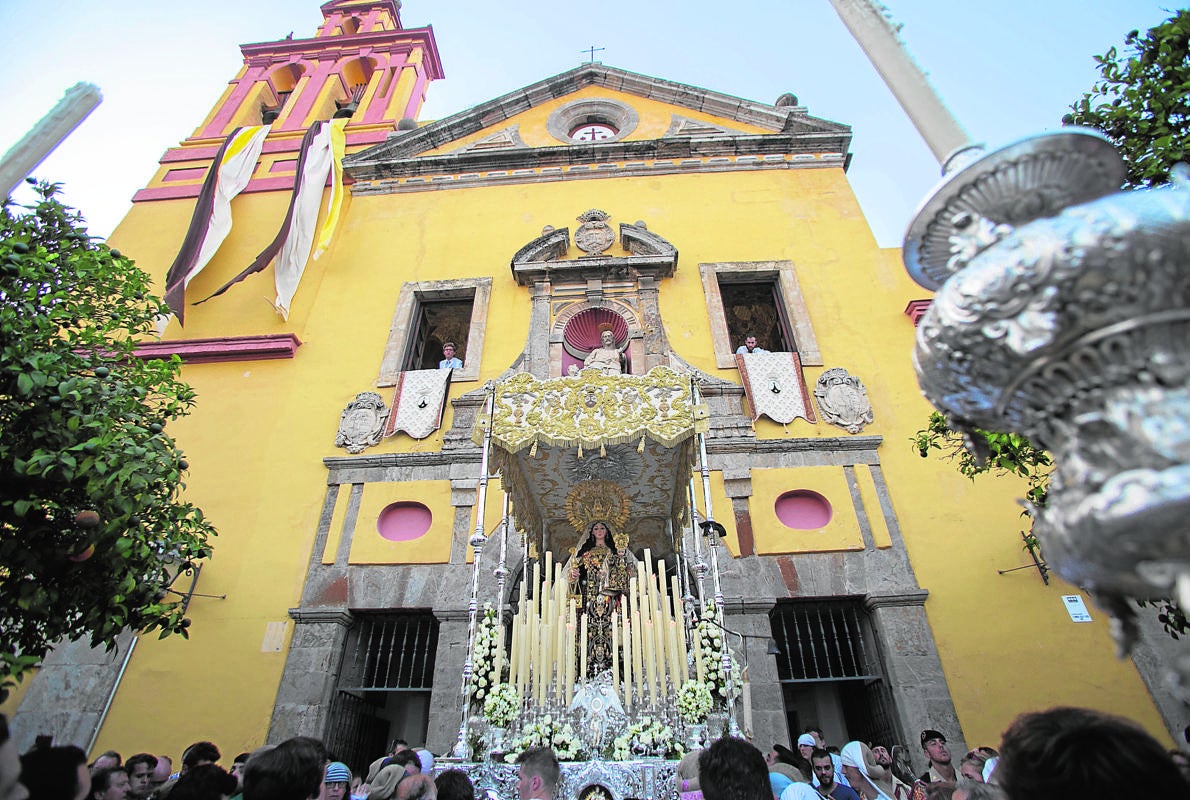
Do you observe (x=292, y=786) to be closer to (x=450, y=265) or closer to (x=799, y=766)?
(x=799, y=766)

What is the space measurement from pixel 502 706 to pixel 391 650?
329 cm

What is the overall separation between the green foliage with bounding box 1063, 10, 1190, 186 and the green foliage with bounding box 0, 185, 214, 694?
24.2 ft

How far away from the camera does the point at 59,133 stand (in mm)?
2564

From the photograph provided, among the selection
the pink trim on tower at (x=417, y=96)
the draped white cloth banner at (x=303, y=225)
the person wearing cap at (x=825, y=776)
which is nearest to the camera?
the person wearing cap at (x=825, y=776)

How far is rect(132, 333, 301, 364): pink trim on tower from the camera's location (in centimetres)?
957

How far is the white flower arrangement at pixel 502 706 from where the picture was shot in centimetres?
462

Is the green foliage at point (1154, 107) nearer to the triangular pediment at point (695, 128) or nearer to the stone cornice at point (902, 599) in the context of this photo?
the stone cornice at point (902, 599)

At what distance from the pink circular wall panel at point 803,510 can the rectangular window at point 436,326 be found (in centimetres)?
447

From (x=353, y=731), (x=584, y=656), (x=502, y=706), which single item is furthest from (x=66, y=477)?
(x=353, y=731)

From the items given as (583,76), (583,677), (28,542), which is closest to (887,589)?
(583,677)

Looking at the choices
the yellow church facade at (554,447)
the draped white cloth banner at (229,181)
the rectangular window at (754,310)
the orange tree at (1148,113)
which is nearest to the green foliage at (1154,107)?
the orange tree at (1148,113)

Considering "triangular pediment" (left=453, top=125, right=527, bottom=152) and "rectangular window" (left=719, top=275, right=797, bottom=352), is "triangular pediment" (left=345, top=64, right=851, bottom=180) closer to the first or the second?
"triangular pediment" (left=453, top=125, right=527, bottom=152)

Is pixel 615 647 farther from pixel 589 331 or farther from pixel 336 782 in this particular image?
pixel 589 331

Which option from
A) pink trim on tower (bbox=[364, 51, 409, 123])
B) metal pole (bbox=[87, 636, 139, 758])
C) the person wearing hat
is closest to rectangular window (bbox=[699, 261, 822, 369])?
the person wearing hat
